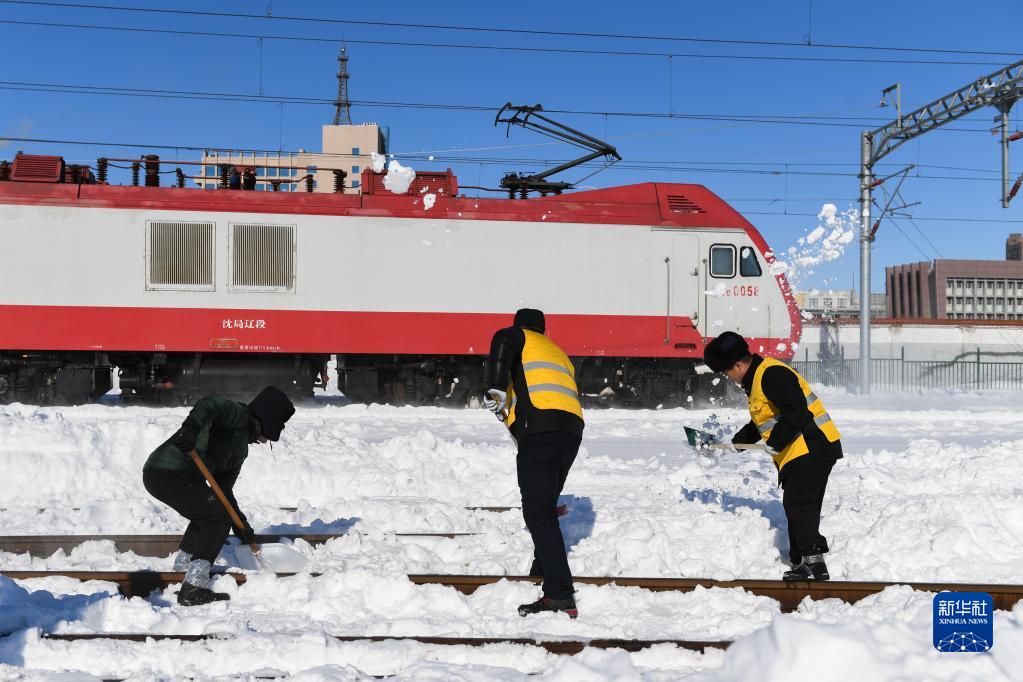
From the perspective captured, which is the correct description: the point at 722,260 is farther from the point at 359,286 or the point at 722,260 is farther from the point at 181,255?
the point at 181,255

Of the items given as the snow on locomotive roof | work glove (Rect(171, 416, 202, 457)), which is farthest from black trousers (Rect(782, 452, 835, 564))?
the snow on locomotive roof

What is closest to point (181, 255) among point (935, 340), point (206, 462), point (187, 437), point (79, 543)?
point (79, 543)

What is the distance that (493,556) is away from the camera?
6328mm

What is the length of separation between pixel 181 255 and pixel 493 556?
34.8ft

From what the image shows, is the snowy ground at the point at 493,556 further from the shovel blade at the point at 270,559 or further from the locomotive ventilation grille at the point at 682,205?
the locomotive ventilation grille at the point at 682,205

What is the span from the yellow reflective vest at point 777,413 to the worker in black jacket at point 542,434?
1247 millimetres

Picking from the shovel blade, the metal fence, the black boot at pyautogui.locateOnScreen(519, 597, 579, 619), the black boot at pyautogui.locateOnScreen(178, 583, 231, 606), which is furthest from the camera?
the metal fence

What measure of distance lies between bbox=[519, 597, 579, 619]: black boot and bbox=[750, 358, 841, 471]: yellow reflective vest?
164cm

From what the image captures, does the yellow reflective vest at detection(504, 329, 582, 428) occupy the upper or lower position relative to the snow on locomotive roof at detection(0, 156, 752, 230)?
lower

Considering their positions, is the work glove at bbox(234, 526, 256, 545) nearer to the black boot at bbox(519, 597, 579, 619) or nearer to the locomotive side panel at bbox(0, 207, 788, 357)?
the black boot at bbox(519, 597, 579, 619)

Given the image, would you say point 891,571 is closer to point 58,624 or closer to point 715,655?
point 715,655

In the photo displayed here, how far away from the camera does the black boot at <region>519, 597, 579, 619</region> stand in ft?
16.2

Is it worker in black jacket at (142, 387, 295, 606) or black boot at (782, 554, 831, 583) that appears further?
black boot at (782, 554, 831, 583)

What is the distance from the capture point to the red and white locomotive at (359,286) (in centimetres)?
1466
